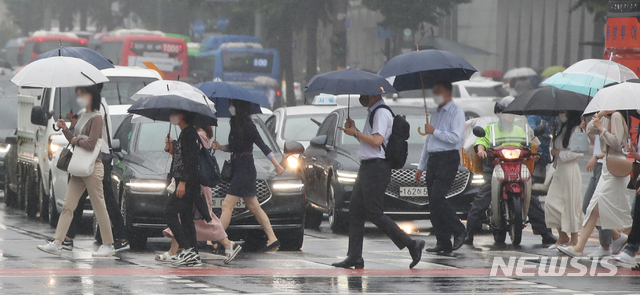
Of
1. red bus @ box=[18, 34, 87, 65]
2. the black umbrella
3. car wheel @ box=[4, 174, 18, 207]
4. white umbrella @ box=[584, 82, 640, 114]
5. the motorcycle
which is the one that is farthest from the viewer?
red bus @ box=[18, 34, 87, 65]

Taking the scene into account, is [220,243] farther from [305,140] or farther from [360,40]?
[360,40]

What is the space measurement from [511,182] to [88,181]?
447cm

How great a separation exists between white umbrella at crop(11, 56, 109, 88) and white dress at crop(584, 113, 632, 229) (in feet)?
15.7

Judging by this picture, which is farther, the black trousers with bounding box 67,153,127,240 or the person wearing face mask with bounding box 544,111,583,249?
the person wearing face mask with bounding box 544,111,583,249

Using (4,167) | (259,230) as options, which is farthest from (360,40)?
(259,230)

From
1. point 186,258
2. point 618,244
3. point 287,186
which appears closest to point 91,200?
point 186,258

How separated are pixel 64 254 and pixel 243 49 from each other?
3838 cm

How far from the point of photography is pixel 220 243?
11.6 metres

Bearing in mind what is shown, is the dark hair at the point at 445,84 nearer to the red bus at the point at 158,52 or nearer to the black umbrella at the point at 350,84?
the black umbrella at the point at 350,84

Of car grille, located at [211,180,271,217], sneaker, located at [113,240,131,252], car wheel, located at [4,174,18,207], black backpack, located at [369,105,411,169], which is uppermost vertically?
black backpack, located at [369,105,411,169]

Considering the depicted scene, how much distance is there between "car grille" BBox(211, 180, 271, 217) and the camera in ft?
37.6

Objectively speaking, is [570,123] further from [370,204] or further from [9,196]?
[9,196]

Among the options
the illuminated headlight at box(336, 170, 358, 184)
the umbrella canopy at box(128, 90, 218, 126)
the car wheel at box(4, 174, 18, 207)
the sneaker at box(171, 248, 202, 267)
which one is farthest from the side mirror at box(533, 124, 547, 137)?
the car wheel at box(4, 174, 18, 207)

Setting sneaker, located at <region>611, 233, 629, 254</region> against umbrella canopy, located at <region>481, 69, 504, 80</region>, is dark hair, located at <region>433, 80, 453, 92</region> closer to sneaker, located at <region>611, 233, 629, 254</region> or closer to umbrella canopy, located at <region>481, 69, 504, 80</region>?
sneaker, located at <region>611, 233, 629, 254</region>
